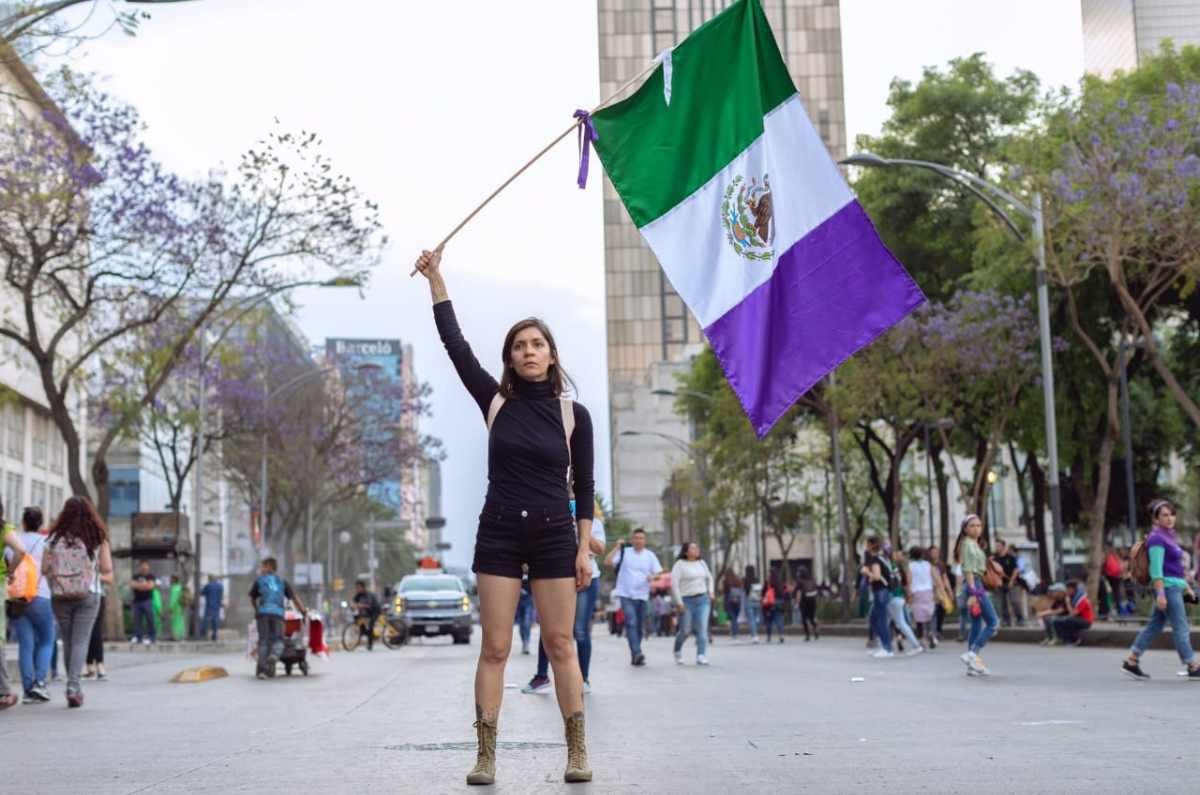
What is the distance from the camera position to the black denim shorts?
7.24 m

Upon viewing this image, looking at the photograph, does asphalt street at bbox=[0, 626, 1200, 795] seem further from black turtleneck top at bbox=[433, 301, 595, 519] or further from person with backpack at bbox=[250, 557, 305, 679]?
person with backpack at bbox=[250, 557, 305, 679]

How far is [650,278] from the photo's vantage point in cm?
13188

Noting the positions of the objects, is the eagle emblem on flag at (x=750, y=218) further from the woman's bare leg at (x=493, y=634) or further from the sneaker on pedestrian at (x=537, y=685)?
the sneaker on pedestrian at (x=537, y=685)

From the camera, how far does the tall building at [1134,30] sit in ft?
112

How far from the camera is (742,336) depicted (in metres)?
9.09

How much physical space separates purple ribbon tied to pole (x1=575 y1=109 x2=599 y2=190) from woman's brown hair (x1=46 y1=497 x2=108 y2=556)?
809 centimetres

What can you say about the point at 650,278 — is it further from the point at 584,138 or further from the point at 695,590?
the point at 584,138

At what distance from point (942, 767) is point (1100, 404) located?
33.1 m

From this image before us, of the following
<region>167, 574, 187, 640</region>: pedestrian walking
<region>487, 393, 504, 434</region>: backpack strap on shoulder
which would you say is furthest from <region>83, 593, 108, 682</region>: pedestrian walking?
<region>167, 574, 187, 640</region>: pedestrian walking

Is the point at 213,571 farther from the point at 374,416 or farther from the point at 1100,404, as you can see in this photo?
the point at 1100,404

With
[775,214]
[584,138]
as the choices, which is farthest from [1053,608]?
[584,138]

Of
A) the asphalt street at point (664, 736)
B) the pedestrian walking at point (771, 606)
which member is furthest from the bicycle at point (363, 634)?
the asphalt street at point (664, 736)

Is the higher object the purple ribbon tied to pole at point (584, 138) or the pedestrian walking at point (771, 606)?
the purple ribbon tied to pole at point (584, 138)

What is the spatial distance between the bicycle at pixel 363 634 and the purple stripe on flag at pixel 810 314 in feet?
102
